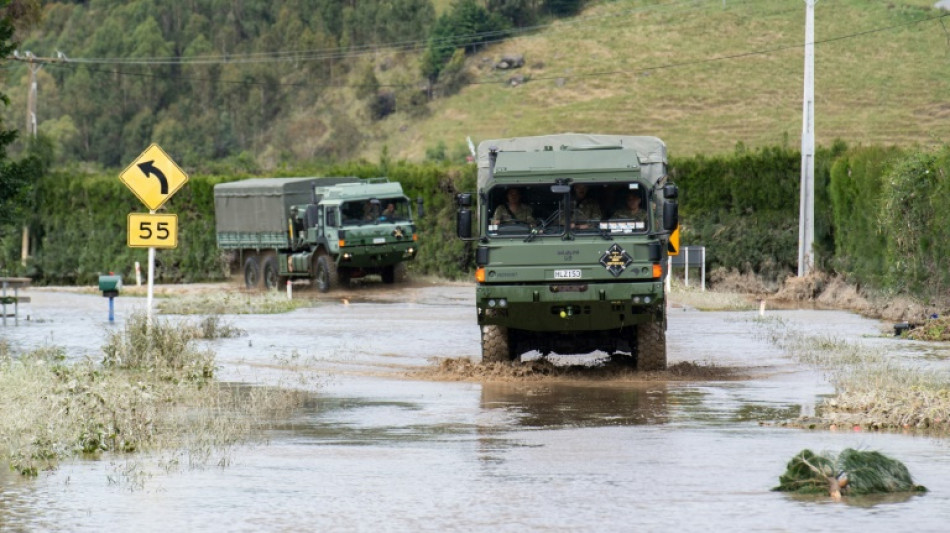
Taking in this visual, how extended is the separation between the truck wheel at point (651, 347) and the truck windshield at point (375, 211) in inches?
869

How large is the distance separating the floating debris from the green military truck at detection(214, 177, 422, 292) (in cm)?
2987

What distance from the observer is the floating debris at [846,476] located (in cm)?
1087

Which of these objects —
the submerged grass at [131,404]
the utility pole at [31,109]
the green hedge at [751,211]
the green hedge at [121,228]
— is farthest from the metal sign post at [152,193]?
A: the utility pole at [31,109]

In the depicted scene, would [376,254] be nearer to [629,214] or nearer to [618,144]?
[618,144]

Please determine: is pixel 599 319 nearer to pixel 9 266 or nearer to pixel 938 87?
pixel 9 266

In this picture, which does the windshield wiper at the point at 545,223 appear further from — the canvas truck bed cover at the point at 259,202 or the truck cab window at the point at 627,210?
the canvas truck bed cover at the point at 259,202

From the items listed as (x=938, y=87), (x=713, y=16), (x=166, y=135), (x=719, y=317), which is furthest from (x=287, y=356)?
(x=166, y=135)

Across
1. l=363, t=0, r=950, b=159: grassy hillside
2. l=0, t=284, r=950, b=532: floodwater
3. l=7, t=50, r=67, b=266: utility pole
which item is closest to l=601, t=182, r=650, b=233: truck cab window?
l=0, t=284, r=950, b=532: floodwater

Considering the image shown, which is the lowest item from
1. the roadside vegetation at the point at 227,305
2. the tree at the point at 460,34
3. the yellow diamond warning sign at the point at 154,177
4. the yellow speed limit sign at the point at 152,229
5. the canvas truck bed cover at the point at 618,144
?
the roadside vegetation at the point at 227,305

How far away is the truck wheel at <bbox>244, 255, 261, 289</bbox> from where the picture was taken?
44.9m

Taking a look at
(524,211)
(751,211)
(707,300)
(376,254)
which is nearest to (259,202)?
(376,254)

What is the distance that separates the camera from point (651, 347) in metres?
19.4

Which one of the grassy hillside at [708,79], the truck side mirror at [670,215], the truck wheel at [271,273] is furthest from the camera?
the grassy hillside at [708,79]

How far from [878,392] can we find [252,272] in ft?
103
